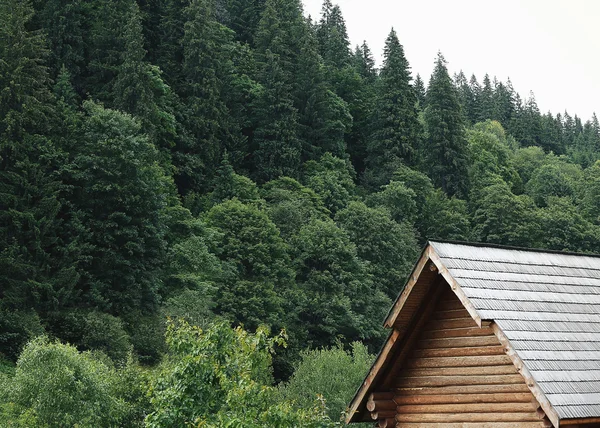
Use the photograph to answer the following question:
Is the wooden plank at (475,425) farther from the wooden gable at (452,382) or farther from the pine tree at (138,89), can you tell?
the pine tree at (138,89)

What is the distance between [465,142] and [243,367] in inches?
3502

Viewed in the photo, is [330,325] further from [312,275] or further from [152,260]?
[152,260]

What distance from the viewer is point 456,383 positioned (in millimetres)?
13148

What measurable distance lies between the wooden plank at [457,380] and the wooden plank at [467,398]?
0.15m

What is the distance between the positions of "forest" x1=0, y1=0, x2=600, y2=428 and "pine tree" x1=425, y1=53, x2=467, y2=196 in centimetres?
23

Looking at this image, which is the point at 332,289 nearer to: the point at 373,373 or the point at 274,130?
the point at 274,130

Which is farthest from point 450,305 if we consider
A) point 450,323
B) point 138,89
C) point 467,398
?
point 138,89

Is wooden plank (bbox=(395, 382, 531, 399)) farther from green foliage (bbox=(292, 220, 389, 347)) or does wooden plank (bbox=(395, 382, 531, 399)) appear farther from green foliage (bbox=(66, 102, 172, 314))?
green foliage (bbox=(292, 220, 389, 347))

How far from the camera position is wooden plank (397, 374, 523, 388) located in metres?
12.4

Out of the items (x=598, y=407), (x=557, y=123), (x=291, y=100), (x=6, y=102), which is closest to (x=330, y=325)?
(x=6, y=102)

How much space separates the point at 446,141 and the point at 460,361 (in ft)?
292

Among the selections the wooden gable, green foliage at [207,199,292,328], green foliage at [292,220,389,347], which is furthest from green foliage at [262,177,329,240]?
the wooden gable

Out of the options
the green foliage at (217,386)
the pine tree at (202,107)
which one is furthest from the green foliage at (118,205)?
A: the green foliage at (217,386)

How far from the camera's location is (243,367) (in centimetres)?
1581
